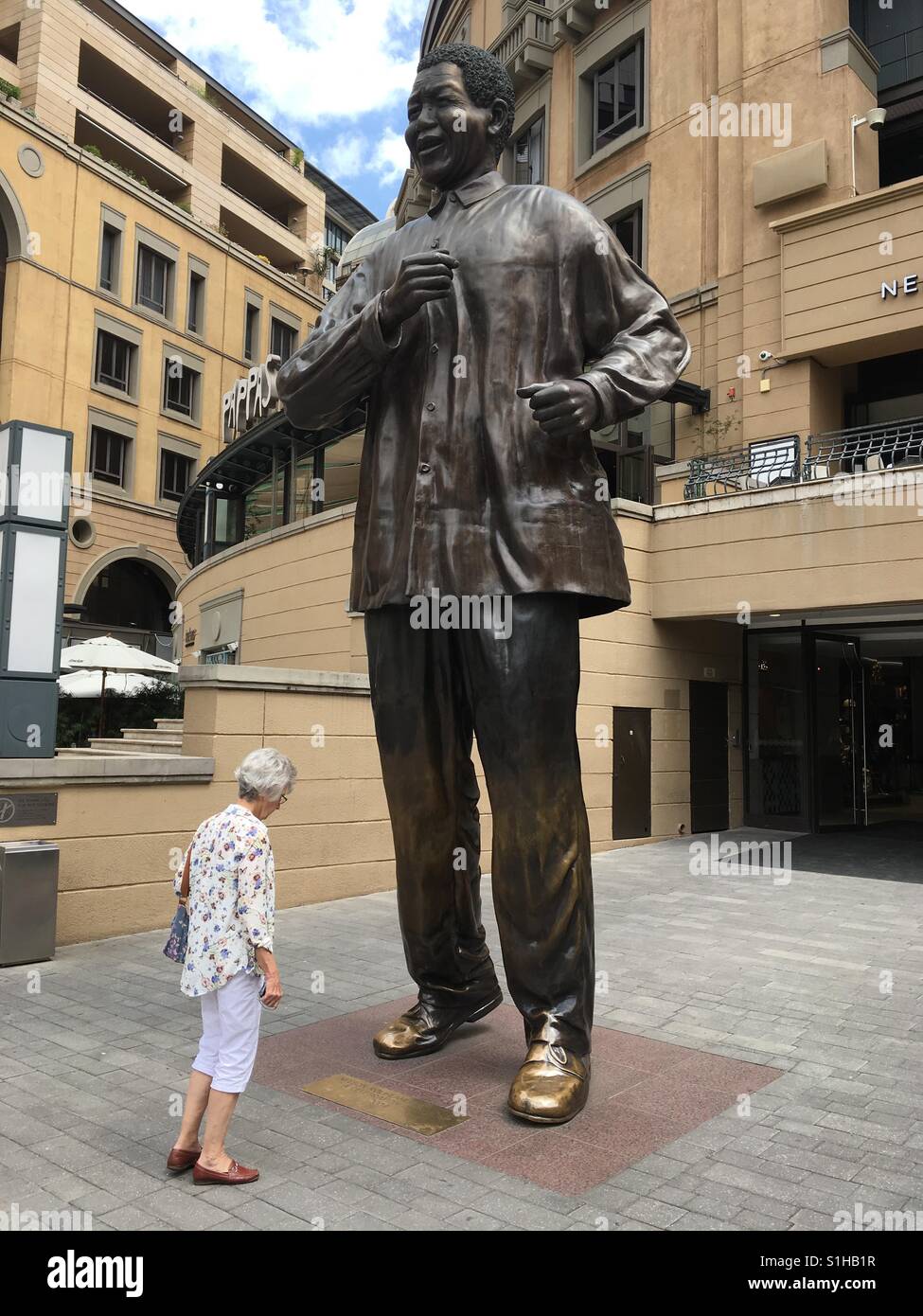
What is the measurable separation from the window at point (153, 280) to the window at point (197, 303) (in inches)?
48.4

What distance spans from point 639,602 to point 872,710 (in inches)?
235

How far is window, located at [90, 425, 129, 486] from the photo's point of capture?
1282 inches

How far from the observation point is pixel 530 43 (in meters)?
21.1

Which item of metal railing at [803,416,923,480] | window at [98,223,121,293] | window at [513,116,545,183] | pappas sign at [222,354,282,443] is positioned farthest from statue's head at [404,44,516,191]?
window at [98,223,121,293]

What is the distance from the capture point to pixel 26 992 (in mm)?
5172

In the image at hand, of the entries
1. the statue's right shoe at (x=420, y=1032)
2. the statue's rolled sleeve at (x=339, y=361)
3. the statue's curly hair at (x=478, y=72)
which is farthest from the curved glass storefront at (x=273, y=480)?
the statue's right shoe at (x=420, y=1032)

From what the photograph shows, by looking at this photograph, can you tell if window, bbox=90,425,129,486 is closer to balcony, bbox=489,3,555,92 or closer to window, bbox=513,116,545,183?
window, bbox=513,116,545,183

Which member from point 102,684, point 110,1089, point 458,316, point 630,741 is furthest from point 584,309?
point 102,684

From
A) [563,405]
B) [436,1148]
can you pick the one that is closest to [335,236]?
[563,405]

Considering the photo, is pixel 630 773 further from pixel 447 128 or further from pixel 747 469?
pixel 447 128

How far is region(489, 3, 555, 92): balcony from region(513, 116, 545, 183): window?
0.98m

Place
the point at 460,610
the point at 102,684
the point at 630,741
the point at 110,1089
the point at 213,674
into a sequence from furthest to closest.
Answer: the point at 102,684, the point at 630,741, the point at 213,674, the point at 110,1089, the point at 460,610

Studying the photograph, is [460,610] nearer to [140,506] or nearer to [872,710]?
[872,710]

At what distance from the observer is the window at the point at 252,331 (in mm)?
38594
